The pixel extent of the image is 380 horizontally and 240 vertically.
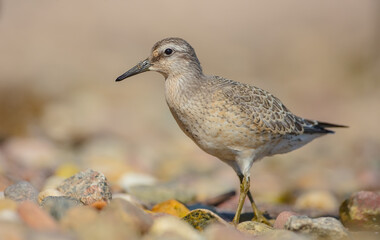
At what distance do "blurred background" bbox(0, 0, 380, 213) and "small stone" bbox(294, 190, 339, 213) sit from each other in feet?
Result: 3.15

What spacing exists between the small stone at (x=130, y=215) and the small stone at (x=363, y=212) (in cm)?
298

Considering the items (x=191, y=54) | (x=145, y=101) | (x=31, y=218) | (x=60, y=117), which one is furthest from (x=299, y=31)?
(x=31, y=218)

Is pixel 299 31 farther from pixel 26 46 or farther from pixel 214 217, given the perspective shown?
pixel 214 217

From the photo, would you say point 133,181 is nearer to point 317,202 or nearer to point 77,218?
point 317,202

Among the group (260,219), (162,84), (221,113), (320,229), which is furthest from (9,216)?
(162,84)

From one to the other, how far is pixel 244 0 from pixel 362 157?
1199 centimetres

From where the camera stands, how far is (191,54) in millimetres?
7699

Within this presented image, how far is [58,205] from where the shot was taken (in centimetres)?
555

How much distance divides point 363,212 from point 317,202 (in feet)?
6.13

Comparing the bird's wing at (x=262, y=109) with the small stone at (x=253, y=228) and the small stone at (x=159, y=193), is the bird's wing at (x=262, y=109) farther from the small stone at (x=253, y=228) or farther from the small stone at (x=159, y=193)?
the small stone at (x=159, y=193)

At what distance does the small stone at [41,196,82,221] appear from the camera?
543cm

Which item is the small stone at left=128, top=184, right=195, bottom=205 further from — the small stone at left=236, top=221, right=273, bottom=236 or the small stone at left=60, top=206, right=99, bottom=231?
the small stone at left=60, top=206, right=99, bottom=231

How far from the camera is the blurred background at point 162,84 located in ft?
37.7

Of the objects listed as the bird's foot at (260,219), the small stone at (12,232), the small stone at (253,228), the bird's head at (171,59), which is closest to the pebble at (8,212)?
the small stone at (12,232)
